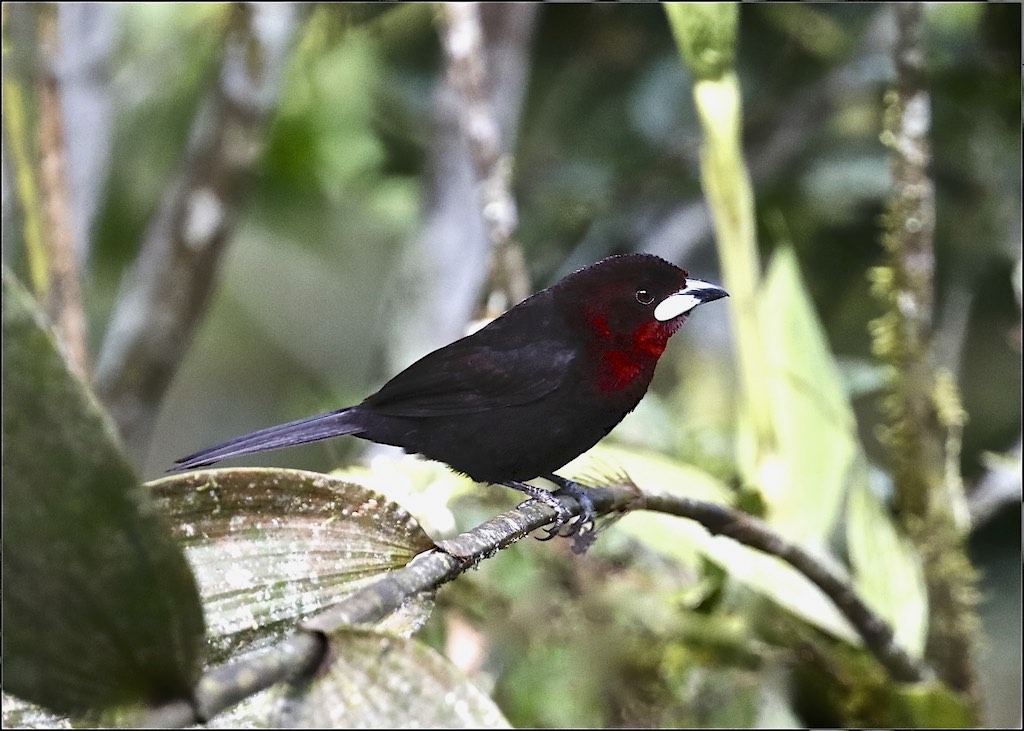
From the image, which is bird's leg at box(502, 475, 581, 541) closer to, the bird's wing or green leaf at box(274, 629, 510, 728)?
the bird's wing

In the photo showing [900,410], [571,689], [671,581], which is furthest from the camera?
[671,581]

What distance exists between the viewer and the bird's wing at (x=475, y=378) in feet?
2.36

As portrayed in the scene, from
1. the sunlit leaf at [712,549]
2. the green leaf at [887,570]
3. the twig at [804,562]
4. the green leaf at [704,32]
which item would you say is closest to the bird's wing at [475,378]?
the twig at [804,562]

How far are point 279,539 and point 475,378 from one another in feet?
1.03

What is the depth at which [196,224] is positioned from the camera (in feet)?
4.53

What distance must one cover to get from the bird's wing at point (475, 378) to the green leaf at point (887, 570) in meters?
0.59

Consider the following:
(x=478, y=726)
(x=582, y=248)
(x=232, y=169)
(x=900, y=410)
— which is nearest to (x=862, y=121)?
(x=582, y=248)

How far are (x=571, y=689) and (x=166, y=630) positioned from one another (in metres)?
0.87

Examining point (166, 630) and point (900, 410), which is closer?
point (166, 630)

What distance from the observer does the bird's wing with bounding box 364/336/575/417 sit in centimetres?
72

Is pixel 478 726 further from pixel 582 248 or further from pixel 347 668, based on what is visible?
pixel 582 248

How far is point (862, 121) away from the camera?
5.96 ft

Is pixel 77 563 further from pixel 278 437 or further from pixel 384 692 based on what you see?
pixel 278 437

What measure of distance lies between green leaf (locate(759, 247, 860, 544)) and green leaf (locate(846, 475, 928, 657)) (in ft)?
0.10
